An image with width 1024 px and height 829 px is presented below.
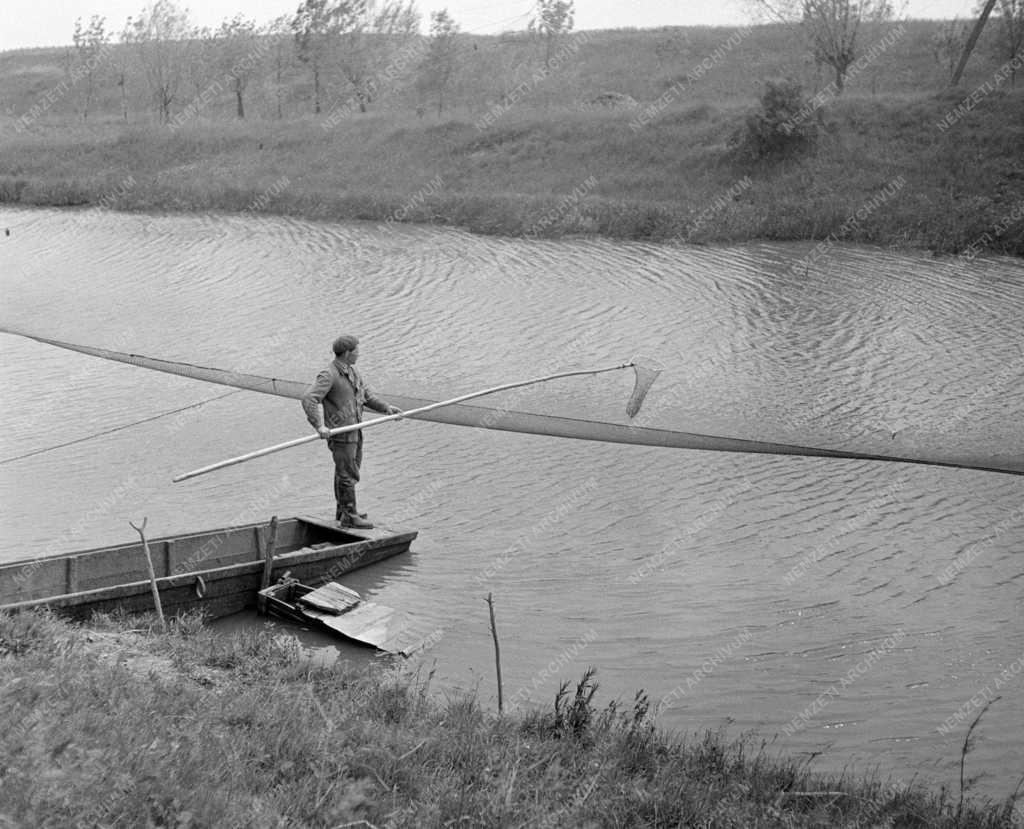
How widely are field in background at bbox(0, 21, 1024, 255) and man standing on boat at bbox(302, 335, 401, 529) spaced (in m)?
16.9

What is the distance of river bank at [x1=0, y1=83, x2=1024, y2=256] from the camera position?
1017 inches

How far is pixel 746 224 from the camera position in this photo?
2612 cm

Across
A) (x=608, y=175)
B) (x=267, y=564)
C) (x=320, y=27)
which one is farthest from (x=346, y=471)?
(x=320, y=27)

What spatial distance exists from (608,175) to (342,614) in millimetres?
24189

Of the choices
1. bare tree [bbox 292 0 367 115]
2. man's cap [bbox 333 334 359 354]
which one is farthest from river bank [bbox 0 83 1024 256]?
man's cap [bbox 333 334 359 354]

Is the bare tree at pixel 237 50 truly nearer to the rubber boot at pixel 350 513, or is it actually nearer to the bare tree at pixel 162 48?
the bare tree at pixel 162 48

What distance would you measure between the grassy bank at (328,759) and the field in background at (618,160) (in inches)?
787

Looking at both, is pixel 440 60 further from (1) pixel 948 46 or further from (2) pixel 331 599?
(2) pixel 331 599

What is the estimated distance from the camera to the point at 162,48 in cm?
5178

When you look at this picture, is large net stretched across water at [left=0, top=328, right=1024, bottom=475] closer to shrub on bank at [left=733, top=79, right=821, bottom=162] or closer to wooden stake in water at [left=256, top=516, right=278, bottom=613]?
wooden stake in water at [left=256, top=516, right=278, bottom=613]

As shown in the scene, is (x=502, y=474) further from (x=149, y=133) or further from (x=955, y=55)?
(x=149, y=133)

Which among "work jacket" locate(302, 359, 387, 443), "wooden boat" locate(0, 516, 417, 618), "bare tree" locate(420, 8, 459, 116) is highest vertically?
"bare tree" locate(420, 8, 459, 116)

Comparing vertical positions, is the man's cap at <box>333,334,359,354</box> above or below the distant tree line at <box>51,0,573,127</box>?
below

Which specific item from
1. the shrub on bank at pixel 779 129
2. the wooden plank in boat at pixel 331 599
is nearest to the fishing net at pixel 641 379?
the wooden plank in boat at pixel 331 599
